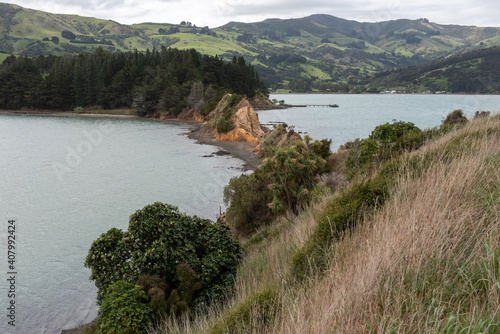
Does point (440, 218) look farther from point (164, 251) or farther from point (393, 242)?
point (164, 251)

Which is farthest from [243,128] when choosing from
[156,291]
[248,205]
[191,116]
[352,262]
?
[352,262]

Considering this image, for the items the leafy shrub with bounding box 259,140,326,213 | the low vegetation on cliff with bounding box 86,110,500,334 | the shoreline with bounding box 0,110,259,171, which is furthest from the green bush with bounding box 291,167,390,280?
the shoreline with bounding box 0,110,259,171

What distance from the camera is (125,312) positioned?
984 cm

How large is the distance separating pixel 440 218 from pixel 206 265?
32.0 ft

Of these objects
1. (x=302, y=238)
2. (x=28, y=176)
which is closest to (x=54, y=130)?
(x=28, y=176)

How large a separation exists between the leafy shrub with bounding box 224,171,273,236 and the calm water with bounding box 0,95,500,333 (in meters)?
4.53

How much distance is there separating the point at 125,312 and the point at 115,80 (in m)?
115

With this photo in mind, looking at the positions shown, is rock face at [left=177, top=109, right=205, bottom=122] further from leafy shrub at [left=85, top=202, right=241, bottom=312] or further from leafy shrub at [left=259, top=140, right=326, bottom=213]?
leafy shrub at [left=85, top=202, right=241, bottom=312]

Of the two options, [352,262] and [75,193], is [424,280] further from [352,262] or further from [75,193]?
[75,193]

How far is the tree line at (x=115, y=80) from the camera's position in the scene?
4191 inches

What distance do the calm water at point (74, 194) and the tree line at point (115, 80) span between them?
33.8m

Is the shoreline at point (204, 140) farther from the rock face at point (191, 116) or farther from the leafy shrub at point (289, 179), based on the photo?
the leafy shrub at point (289, 179)

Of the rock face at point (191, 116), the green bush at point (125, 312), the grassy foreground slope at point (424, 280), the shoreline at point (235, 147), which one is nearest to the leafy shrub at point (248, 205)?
the green bush at point (125, 312)

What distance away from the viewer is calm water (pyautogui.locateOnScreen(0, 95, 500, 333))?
16969 mm
